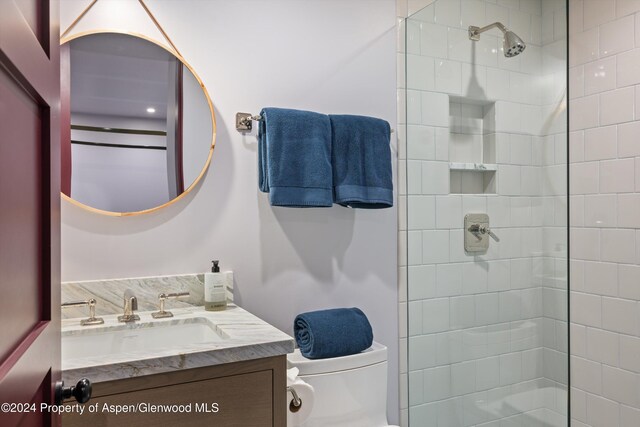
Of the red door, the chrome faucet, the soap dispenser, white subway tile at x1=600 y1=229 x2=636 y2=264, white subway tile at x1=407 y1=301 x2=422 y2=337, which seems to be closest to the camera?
the red door

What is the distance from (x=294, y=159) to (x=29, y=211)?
107 centimetres

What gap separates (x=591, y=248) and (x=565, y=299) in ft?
2.36

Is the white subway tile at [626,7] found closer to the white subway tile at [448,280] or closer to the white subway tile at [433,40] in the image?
the white subway tile at [433,40]

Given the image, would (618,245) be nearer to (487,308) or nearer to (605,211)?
(605,211)

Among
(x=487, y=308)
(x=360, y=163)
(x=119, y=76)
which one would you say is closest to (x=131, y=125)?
(x=119, y=76)

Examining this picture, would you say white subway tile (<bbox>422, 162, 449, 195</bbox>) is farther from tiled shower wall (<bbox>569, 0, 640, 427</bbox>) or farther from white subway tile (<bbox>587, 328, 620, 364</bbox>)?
white subway tile (<bbox>587, 328, 620, 364</bbox>)

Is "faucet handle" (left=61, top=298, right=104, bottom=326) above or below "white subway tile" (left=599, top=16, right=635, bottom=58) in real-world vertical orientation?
below

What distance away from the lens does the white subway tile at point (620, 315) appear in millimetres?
1839

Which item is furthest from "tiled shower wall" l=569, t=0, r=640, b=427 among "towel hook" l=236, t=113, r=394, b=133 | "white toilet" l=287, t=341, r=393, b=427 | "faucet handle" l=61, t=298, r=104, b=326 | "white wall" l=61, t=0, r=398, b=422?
"faucet handle" l=61, t=298, r=104, b=326

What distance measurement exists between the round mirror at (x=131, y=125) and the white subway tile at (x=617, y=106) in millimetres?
1596

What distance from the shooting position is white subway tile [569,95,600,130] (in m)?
1.98

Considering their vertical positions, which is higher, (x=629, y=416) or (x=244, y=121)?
(x=244, y=121)

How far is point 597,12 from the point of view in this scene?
1979 millimetres

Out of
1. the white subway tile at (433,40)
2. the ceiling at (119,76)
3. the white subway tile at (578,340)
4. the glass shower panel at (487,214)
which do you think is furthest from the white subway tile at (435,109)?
the white subway tile at (578,340)
